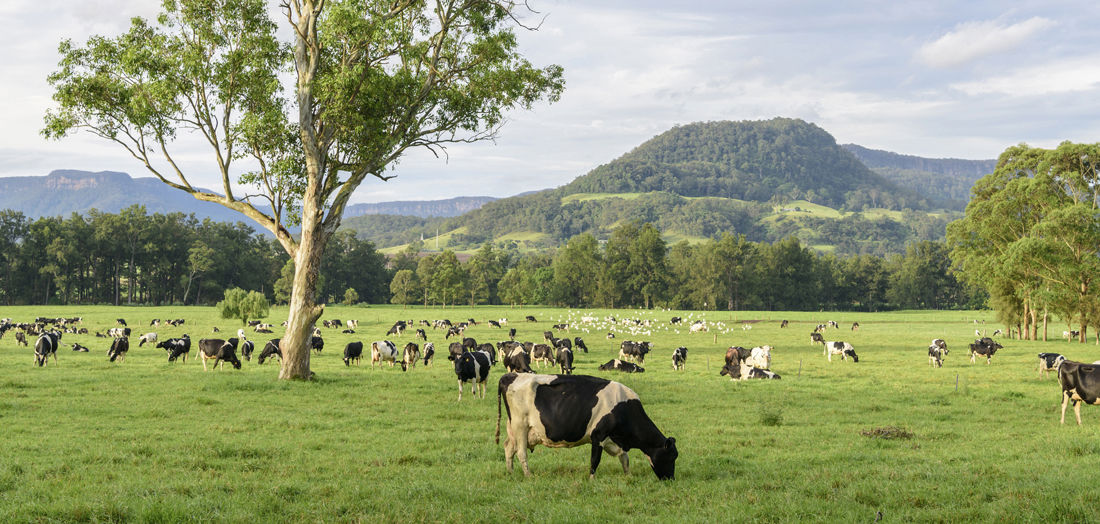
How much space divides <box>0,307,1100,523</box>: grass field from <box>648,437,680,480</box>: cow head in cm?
17

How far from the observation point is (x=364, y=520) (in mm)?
7445

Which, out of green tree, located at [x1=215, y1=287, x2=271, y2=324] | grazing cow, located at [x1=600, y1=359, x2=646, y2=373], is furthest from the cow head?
green tree, located at [x1=215, y1=287, x2=271, y2=324]

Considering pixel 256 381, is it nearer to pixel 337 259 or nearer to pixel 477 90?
pixel 477 90

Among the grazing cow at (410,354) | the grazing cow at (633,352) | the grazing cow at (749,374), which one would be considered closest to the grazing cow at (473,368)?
the grazing cow at (410,354)

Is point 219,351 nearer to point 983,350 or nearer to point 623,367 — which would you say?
point 623,367

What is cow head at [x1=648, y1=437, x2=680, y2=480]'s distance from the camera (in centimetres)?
968

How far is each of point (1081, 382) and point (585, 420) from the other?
1281cm

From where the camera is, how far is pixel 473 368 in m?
20.0

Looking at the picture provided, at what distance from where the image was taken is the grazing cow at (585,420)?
31.2 ft

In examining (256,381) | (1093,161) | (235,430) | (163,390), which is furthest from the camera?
(1093,161)

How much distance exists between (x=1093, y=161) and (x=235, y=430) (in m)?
56.6

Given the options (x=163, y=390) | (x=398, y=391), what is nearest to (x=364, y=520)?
(x=398, y=391)

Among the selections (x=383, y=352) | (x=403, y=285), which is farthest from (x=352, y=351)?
(x=403, y=285)

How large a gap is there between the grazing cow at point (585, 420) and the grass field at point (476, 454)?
41cm
